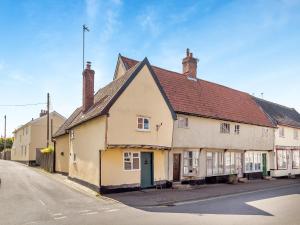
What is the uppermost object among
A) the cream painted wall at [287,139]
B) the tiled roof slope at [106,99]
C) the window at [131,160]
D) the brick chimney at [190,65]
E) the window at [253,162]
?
the brick chimney at [190,65]

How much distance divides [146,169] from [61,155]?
1321 cm

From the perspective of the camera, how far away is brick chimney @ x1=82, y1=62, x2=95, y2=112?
2416 centimetres

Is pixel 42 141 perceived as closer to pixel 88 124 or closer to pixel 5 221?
pixel 88 124

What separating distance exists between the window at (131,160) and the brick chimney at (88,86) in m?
6.26

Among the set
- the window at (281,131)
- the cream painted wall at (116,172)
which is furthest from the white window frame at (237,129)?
the cream painted wall at (116,172)

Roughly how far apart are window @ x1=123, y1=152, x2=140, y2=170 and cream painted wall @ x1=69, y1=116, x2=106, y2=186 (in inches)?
73.5

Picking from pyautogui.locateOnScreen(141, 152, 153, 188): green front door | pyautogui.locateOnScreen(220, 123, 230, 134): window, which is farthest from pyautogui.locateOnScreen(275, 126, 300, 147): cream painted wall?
pyautogui.locateOnScreen(141, 152, 153, 188): green front door

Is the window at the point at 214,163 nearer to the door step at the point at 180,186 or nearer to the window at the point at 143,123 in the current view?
the door step at the point at 180,186

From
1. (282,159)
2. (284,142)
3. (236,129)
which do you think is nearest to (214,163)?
(236,129)

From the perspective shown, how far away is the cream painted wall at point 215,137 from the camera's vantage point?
2372 centimetres

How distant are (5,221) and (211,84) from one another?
23.7 metres

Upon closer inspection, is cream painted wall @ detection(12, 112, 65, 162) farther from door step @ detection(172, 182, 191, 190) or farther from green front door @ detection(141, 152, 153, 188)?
door step @ detection(172, 182, 191, 190)

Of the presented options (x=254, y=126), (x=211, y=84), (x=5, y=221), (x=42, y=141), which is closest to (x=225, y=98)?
(x=211, y=84)

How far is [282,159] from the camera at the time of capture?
116 feet
